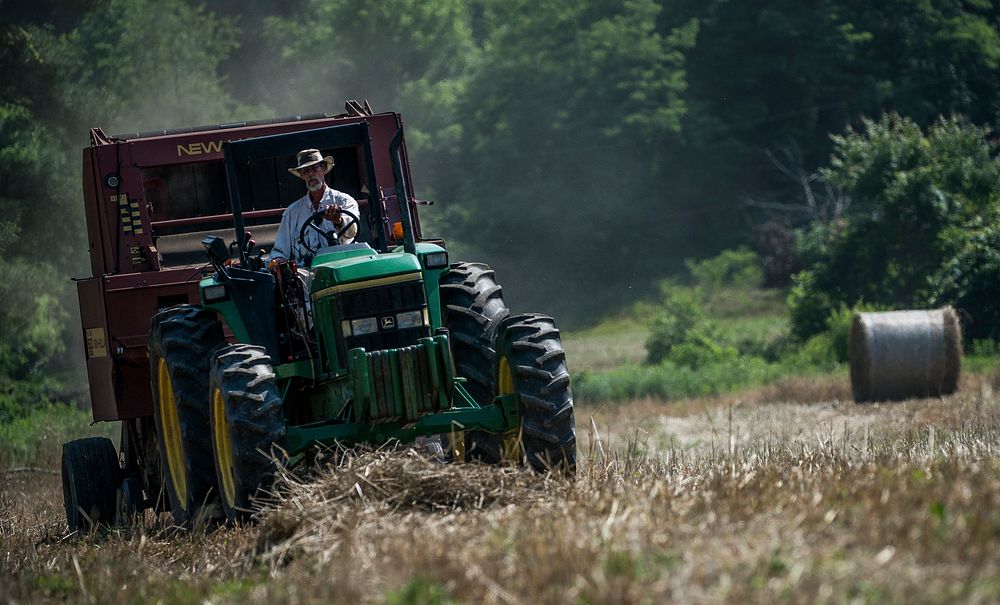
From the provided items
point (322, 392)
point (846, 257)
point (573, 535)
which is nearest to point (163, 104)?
point (846, 257)

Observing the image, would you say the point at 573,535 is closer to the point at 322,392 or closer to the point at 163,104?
the point at 322,392

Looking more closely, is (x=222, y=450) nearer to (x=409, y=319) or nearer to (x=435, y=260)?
(x=409, y=319)

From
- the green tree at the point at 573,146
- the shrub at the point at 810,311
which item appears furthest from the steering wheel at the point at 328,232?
the green tree at the point at 573,146

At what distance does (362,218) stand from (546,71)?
120 feet

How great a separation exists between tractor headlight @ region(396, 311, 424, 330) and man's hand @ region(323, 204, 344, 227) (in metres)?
0.96

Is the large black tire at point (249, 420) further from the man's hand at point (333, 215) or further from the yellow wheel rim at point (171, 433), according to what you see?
the yellow wheel rim at point (171, 433)

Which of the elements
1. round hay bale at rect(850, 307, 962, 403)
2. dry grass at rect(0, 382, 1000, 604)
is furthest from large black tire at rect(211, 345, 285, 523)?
round hay bale at rect(850, 307, 962, 403)

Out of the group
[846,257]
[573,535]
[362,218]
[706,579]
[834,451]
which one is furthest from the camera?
[846,257]

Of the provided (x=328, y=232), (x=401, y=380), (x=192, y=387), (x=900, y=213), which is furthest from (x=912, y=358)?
(x=401, y=380)

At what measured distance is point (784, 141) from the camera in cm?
4794

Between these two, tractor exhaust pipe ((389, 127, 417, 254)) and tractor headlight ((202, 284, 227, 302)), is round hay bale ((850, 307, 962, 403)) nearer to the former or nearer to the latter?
tractor exhaust pipe ((389, 127, 417, 254))

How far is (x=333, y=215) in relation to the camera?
9000 millimetres

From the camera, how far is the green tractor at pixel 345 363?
803 cm

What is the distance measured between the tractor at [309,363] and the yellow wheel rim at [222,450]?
0.5 inches
